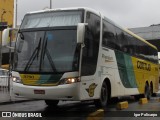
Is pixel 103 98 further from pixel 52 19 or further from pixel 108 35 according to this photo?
pixel 52 19

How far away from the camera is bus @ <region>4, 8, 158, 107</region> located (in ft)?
36.9

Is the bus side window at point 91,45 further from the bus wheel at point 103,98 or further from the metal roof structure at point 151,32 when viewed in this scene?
the metal roof structure at point 151,32

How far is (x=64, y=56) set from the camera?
11.5 meters

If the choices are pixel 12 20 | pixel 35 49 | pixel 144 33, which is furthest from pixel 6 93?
pixel 12 20

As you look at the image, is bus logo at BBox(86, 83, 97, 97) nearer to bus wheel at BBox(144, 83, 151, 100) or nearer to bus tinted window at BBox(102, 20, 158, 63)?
bus tinted window at BBox(102, 20, 158, 63)

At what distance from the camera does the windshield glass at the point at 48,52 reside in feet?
37.4

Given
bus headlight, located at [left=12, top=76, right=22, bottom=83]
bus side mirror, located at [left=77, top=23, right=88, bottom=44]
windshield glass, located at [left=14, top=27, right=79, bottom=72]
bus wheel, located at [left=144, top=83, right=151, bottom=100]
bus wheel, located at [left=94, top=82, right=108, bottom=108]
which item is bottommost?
bus wheel, located at [left=144, top=83, right=151, bottom=100]

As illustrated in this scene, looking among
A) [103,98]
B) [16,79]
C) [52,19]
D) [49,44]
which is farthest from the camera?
[103,98]

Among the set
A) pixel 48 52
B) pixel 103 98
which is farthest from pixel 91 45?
pixel 103 98

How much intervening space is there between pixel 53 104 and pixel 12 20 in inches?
2259

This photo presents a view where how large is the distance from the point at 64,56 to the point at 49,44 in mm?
666

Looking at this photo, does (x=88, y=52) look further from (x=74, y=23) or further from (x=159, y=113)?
(x=159, y=113)

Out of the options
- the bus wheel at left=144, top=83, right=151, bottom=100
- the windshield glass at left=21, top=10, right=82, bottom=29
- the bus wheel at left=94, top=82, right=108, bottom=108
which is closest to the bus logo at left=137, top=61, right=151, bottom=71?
the bus wheel at left=144, top=83, right=151, bottom=100

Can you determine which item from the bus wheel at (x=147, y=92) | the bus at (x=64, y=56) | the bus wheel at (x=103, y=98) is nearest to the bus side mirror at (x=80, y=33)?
the bus at (x=64, y=56)
